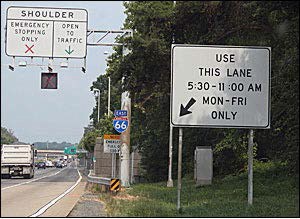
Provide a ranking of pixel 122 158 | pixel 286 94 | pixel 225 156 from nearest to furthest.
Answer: pixel 286 94, pixel 122 158, pixel 225 156

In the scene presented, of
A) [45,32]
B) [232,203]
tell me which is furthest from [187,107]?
[45,32]

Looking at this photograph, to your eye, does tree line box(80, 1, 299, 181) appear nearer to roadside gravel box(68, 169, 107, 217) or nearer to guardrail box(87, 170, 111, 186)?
guardrail box(87, 170, 111, 186)

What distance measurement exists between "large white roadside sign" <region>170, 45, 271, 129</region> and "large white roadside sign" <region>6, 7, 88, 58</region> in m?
8.54

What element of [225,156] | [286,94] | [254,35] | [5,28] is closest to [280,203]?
[286,94]

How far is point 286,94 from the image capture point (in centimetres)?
1750

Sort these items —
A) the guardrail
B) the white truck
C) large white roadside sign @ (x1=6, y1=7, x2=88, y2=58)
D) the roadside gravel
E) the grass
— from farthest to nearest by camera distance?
1. the white truck
2. the guardrail
3. large white roadside sign @ (x1=6, y1=7, x2=88, y2=58)
4. the roadside gravel
5. the grass

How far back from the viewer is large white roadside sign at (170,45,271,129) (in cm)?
1416

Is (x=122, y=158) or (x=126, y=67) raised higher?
(x=126, y=67)

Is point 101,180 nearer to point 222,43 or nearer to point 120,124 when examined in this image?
point 120,124

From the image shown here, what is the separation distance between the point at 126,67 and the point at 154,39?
1.71 m

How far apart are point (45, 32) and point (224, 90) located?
9515mm

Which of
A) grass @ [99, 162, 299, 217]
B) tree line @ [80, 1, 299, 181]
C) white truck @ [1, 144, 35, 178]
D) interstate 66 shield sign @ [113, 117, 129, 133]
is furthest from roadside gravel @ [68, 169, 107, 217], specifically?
white truck @ [1, 144, 35, 178]

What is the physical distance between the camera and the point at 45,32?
21.5 metres

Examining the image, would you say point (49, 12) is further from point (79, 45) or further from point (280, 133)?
Answer: point (280, 133)
